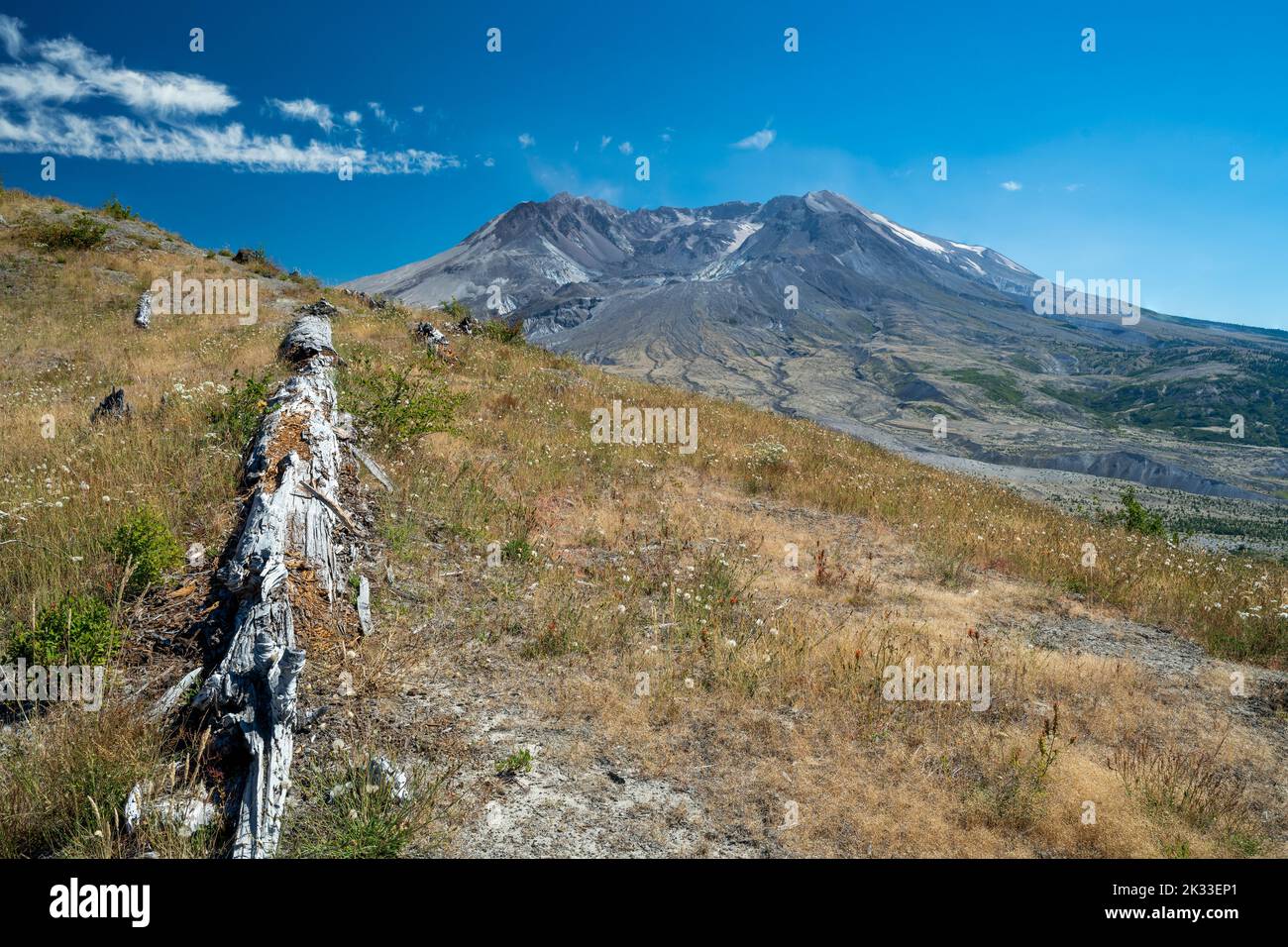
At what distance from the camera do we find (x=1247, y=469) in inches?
2360

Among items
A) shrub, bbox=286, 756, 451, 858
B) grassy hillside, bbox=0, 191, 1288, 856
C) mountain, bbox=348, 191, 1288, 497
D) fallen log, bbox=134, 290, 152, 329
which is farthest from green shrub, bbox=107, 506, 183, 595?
mountain, bbox=348, 191, 1288, 497

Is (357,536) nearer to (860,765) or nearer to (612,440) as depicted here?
(860,765)

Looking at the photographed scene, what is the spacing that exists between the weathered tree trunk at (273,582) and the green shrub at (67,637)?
822 mm

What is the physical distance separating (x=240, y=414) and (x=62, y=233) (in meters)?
22.6

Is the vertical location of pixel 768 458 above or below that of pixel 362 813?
above

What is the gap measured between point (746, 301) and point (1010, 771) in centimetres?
16888

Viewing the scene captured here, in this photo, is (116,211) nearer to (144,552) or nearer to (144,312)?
(144,312)

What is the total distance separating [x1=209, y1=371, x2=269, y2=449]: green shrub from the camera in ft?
26.6

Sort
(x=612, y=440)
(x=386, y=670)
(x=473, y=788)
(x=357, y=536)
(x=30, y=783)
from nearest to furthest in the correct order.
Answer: (x=30, y=783), (x=473, y=788), (x=386, y=670), (x=357, y=536), (x=612, y=440)

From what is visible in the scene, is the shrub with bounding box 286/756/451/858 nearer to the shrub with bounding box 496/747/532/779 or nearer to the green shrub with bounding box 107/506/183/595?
the shrub with bounding box 496/747/532/779

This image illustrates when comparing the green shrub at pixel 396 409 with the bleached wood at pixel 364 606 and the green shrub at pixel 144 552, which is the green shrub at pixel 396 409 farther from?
the bleached wood at pixel 364 606

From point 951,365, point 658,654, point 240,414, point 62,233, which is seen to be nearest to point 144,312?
point 62,233

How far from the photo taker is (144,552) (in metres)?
5.07
